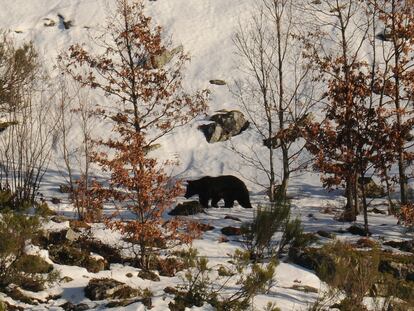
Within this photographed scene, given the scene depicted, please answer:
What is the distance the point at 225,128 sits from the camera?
26.9 metres

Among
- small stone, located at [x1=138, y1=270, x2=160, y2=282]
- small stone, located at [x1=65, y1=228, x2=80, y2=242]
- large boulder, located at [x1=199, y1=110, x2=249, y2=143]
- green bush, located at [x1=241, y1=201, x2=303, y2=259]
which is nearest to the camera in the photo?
small stone, located at [x1=138, y1=270, x2=160, y2=282]

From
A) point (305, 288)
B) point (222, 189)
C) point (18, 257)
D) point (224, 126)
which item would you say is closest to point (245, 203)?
point (222, 189)

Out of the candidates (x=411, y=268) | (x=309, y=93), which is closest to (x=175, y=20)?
(x=309, y=93)

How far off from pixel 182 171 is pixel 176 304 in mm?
17858

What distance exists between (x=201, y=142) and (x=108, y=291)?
19159 millimetres

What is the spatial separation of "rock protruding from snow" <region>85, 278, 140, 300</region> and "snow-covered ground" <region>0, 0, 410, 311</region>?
0.49 ft

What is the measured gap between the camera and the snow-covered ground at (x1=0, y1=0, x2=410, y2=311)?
8625 millimetres

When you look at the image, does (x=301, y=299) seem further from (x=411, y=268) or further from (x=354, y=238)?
(x=354, y=238)

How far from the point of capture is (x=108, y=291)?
7.54m

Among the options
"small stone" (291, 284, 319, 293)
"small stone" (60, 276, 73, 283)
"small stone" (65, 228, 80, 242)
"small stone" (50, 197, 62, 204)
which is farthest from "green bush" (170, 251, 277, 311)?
"small stone" (50, 197, 62, 204)

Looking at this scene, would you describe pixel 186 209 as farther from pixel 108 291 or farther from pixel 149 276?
pixel 108 291

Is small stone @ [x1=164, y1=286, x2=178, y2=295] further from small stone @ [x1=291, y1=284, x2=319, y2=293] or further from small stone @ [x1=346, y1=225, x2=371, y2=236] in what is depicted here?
small stone @ [x1=346, y1=225, x2=371, y2=236]

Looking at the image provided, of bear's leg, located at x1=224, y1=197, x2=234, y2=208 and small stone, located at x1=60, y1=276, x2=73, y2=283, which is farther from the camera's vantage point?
bear's leg, located at x1=224, y1=197, x2=234, y2=208

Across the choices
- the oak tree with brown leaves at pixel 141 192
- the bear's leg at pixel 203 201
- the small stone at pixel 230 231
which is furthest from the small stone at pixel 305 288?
the bear's leg at pixel 203 201
